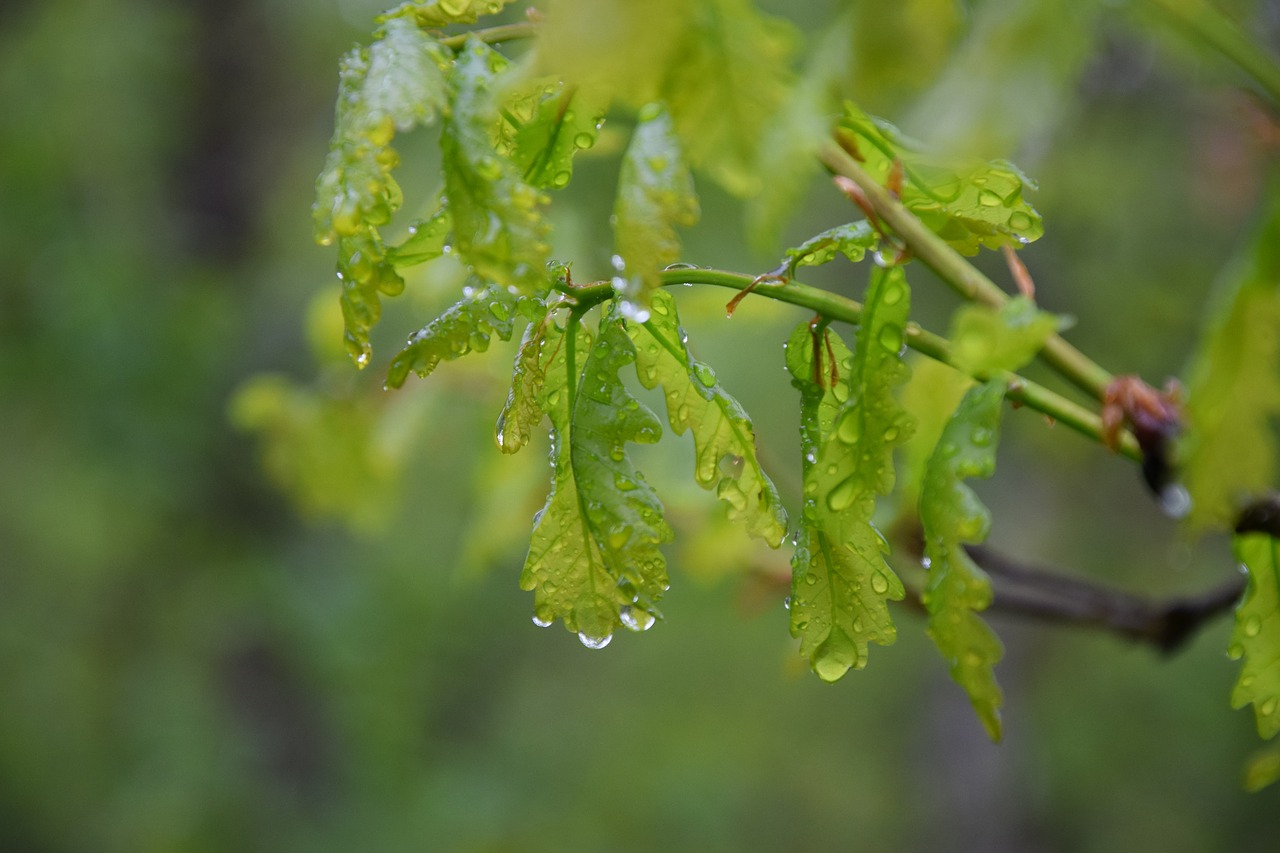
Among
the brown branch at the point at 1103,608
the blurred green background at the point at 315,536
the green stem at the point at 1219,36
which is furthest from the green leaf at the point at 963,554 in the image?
the blurred green background at the point at 315,536

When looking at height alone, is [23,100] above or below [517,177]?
above

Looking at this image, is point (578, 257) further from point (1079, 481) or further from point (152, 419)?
point (1079, 481)

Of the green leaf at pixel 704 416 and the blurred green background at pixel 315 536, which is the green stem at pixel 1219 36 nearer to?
the green leaf at pixel 704 416

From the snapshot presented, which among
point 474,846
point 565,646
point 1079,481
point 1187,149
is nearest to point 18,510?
point 474,846

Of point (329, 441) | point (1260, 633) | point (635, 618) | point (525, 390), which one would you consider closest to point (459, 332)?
point (525, 390)

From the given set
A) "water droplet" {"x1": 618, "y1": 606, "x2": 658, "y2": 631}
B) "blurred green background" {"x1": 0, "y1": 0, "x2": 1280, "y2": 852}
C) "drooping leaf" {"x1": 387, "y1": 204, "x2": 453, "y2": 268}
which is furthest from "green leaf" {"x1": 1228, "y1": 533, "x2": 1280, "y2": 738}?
"blurred green background" {"x1": 0, "y1": 0, "x2": 1280, "y2": 852}
